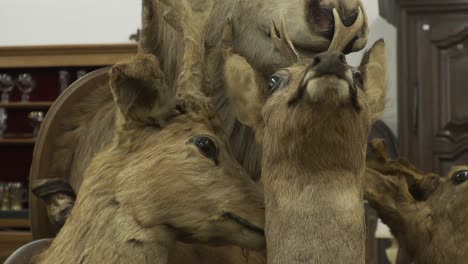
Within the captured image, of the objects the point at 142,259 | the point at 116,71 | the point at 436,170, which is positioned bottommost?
the point at 436,170

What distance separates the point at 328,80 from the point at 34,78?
9.13 ft

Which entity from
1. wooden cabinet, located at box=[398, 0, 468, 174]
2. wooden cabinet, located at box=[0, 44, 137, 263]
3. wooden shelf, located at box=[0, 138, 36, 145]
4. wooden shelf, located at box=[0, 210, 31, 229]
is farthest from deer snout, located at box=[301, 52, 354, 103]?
wooden shelf, located at box=[0, 138, 36, 145]

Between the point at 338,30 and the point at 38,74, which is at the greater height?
the point at 338,30

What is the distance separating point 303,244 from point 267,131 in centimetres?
8

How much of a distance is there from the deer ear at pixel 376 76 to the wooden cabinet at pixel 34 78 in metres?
2.09

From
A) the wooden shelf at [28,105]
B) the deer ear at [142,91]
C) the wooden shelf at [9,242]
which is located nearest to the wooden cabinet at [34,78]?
the wooden shelf at [28,105]

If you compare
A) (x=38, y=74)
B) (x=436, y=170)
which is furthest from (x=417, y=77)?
(x=38, y=74)

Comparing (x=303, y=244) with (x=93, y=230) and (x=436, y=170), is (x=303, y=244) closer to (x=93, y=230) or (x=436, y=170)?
(x=93, y=230)

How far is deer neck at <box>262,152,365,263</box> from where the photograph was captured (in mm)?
467

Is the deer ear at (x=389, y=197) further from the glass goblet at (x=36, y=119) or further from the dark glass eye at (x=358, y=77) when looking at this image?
the glass goblet at (x=36, y=119)

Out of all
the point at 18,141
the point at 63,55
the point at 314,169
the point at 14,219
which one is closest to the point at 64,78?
the point at 63,55

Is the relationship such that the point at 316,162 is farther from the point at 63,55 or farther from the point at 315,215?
the point at 63,55

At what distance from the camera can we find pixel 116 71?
56 cm

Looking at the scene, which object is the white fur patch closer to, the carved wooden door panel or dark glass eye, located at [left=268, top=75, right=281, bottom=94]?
dark glass eye, located at [left=268, top=75, right=281, bottom=94]
